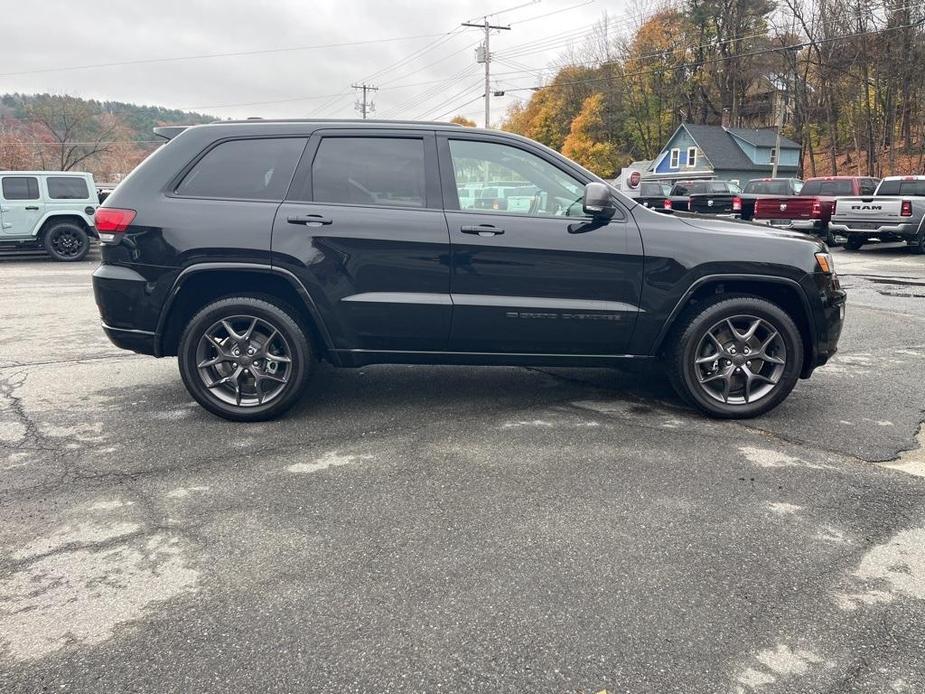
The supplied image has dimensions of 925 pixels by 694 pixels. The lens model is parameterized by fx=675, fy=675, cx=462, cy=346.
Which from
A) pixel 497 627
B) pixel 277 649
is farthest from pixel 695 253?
pixel 277 649

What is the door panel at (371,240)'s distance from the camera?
4.12m

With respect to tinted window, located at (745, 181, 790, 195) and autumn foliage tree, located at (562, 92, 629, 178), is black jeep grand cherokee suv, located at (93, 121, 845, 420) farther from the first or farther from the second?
autumn foliage tree, located at (562, 92, 629, 178)

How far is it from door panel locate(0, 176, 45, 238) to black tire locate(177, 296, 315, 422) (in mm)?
13294

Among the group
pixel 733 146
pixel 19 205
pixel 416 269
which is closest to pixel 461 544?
pixel 416 269

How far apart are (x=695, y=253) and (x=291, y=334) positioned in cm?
257

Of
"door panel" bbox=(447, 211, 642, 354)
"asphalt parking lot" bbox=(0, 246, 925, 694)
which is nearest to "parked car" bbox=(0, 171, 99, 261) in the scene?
"asphalt parking lot" bbox=(0, 246, 925, 694)

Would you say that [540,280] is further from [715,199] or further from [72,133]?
[72,133]

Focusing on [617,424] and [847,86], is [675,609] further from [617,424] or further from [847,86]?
[847,86]

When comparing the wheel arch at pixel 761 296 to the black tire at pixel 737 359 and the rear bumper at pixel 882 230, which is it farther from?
the rear bumper at pixel 882 230

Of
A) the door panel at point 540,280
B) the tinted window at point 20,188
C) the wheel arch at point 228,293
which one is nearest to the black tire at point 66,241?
Result: the tinted window at point 20,188

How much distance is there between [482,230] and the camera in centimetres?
414

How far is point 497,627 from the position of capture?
2.31 meters

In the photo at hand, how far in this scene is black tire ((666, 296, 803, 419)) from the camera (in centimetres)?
429

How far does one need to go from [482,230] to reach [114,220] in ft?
7.43
